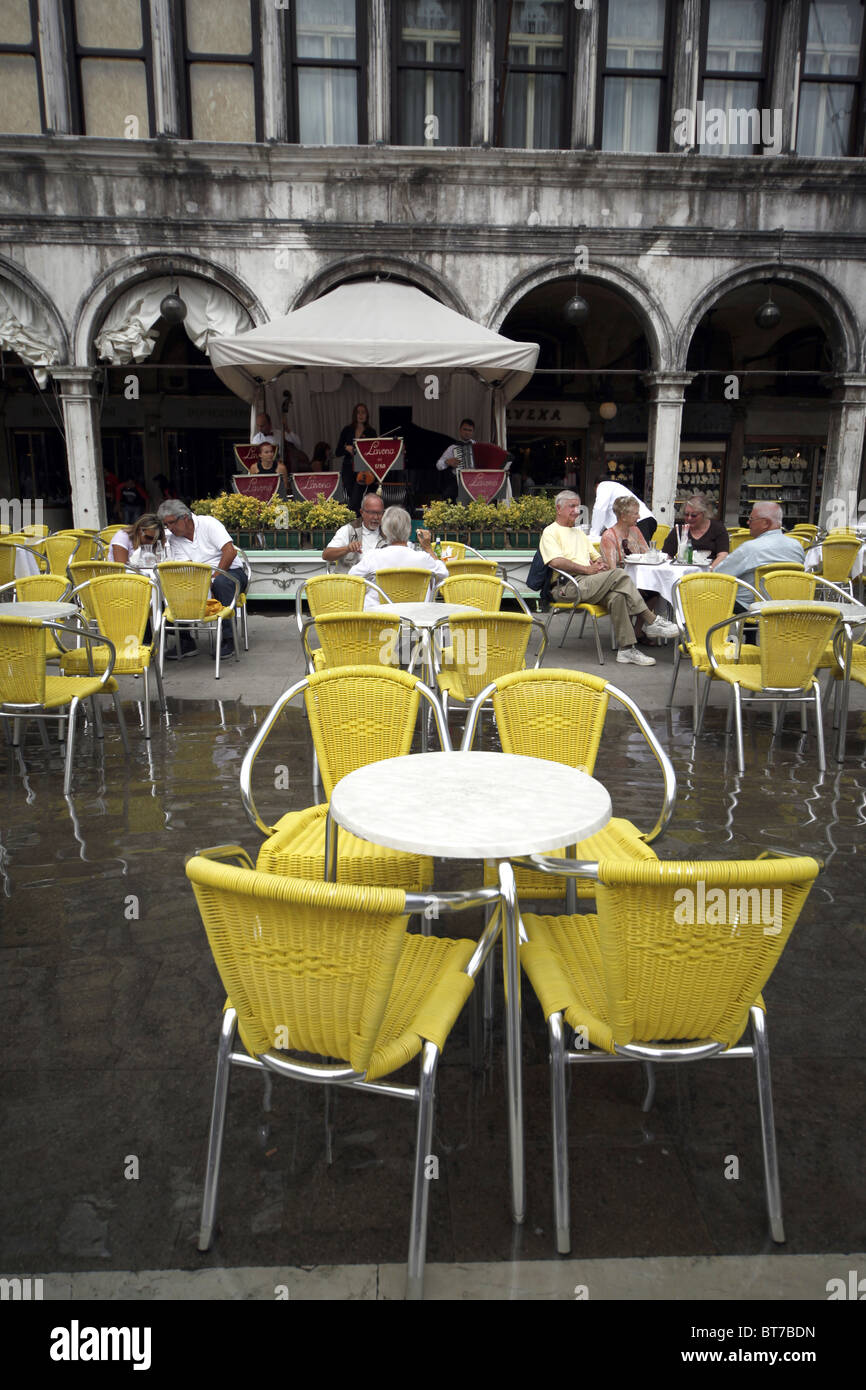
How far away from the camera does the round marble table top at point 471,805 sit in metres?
1.83

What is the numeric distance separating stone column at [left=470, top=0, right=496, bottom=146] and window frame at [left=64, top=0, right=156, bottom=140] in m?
4.28

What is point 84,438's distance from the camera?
12.2 meters

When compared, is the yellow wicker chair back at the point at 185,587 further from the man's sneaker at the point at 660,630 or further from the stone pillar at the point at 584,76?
the stone pillar at the point at 584,76

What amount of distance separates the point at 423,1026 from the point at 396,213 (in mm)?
12247

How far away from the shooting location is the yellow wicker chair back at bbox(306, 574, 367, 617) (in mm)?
4922

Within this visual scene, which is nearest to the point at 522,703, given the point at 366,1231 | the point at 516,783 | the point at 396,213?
the point at 516,783

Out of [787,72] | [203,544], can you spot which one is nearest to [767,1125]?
[203,544]

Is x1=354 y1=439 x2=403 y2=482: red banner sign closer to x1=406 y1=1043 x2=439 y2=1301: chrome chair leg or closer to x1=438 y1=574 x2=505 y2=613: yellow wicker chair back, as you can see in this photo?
x1=438 y1=574 x2=505 y2=613: yellow wicker chair back

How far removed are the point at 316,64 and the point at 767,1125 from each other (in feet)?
46.2

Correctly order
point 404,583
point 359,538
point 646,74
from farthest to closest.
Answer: point 646,74 → point 359,538 → point 404,583

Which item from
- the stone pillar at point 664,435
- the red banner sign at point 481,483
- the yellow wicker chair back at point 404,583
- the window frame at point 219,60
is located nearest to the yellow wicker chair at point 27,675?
the yellow wicker chair back at point 404,583

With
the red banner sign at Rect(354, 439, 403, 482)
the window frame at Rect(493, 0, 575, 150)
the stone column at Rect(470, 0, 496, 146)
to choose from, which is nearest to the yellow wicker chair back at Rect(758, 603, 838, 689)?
the red banner sign at Rect(354, 439, 403, 482)

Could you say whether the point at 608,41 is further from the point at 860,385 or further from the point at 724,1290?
the point at 724,1290

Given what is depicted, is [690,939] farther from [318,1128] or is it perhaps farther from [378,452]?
[378,452]
